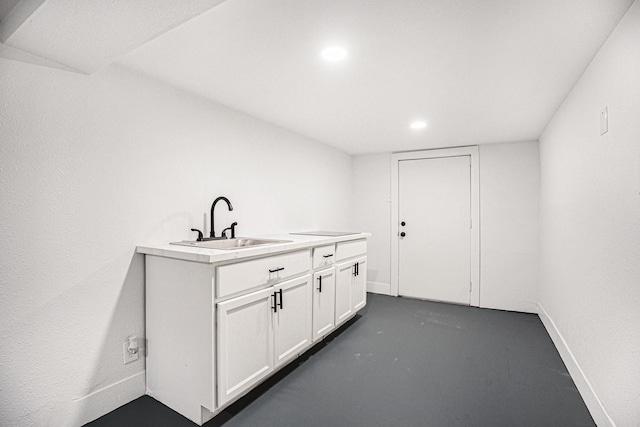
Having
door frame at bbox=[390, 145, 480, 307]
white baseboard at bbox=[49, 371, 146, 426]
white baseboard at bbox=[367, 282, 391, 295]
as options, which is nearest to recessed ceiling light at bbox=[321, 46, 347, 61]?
white baseboard at bbox=[49, 371, 146, 426]

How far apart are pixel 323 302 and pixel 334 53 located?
1859 mm

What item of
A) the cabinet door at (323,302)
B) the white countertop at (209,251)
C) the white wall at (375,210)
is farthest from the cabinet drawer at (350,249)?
the white wall at (375,210)

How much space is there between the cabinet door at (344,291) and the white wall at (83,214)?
1.34 meters

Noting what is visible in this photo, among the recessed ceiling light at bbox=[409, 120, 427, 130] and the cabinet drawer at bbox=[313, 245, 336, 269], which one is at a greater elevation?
the recessed ceiling light at bbox=[409, 120, 427, 130]

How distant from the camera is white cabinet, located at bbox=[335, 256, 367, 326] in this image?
2829 mm

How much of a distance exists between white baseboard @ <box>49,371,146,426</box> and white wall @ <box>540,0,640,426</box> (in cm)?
251

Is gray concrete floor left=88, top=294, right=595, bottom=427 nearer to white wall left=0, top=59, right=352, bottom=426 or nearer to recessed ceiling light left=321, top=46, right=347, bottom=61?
white wall left=0, top=59, right=352, bottom=426

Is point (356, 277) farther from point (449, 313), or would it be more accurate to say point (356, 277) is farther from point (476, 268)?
point (476, 268)

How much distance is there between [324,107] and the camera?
2547 mm

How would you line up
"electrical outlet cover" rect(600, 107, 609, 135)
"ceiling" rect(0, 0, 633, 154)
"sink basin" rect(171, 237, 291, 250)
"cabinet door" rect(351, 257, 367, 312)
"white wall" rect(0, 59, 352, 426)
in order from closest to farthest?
"ceiling" rect(0, 0, 633, 154), "white wall" rect(0, 59, 352, 426), "electrical outlet cover" rect(600, 107, 609, 135), "sink basin" rect(171, 237, 291, 250), "cabinet door" rect(351, 257, 367, 312)

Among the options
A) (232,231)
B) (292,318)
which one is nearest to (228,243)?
(232,231)

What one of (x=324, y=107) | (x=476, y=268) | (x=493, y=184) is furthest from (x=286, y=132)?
(x=476, y=268)

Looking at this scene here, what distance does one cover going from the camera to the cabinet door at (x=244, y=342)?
5.37ft

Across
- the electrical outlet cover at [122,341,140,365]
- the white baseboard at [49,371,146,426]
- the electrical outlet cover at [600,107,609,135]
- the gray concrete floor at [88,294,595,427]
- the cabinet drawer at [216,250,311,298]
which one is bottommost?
the gray concrete floor at [88,294,595,427]
